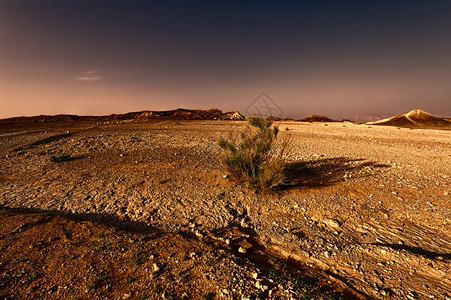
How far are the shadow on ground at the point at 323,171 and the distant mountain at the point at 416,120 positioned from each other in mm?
34736

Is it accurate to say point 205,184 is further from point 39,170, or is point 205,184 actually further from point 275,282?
point 39,170

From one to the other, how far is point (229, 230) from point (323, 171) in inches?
223

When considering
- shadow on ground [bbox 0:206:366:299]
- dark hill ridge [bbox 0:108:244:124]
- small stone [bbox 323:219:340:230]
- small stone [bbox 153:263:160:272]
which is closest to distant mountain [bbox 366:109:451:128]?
dark hill ridge [bbox 0:108:244:124]

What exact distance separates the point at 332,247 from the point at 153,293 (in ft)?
12.0

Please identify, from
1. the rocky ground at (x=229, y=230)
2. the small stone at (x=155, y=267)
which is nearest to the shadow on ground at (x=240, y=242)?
the rocky ground at (x=229, y=230)

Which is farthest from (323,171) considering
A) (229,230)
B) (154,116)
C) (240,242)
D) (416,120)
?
(154,116)

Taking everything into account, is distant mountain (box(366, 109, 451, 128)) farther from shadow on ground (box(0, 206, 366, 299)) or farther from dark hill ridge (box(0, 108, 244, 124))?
shadow on ground (box(0, 206, 366, 299))

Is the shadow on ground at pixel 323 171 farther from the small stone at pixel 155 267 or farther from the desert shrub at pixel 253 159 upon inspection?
the small stone at pixel 155 267

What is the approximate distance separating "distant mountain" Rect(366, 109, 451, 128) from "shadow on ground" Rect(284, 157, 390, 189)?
34736mm

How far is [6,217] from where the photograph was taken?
5.05 meters

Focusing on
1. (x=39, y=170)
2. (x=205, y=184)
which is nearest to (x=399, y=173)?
(x=205, y=184)

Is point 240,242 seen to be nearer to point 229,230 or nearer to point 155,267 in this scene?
point 229,230

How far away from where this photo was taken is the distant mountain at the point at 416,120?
3394 centimetres

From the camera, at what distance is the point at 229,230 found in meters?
4.97
